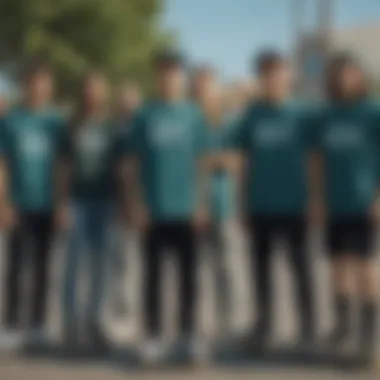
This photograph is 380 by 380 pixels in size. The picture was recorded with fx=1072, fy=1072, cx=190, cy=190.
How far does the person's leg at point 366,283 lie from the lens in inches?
201

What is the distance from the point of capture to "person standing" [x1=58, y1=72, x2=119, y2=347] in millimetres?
5227

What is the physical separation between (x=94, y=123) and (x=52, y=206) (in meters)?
0.49

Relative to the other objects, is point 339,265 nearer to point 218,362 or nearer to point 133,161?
point 218,362

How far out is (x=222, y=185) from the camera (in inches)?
212

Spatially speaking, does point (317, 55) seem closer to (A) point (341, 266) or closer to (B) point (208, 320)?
(A) point (341, 266)

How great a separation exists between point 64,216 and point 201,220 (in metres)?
0.72

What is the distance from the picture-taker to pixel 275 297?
5.45 metres

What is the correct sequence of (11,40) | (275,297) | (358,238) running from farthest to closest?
(11,40)
(275,297)
(358,238)

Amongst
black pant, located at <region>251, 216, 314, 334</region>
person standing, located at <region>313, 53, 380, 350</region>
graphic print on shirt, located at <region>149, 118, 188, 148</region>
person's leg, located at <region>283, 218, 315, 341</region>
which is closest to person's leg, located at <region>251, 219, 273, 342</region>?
black pant, located at <region>251, 216, 314, 334</region>

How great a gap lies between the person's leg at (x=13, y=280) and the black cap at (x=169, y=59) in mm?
1182

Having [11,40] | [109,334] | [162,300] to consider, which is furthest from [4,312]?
[11,40]

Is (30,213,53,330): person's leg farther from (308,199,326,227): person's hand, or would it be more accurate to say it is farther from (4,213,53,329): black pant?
(308,199,326,227): person's hand

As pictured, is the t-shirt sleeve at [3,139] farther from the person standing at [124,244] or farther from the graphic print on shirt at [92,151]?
the person standing at [124,244]

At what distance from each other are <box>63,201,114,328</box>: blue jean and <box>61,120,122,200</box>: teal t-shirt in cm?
8
